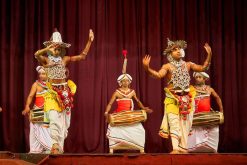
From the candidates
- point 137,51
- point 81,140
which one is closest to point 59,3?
point 137,51

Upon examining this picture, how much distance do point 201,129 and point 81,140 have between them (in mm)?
2045

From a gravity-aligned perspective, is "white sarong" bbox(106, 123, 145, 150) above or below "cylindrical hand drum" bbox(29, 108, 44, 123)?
below

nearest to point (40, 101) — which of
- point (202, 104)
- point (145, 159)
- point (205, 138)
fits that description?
point (145, 159)

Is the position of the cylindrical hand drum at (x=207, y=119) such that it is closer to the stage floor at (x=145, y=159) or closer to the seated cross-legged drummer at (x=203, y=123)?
the seated cross-legged drummer at (x=203, y=123)

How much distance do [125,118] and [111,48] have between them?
1.84m

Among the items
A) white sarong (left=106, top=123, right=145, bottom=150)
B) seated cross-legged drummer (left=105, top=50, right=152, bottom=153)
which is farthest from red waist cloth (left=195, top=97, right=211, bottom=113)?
white sarong (left=106, top=123, right=145, bottom=150)

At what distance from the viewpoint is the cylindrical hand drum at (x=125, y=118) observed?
6750 millimetres

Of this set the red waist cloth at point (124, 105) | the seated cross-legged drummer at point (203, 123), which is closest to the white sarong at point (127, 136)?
the red waist cloth at point (124, 105)

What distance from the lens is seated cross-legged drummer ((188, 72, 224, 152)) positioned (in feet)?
22.7

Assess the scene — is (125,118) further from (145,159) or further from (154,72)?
(145,159)

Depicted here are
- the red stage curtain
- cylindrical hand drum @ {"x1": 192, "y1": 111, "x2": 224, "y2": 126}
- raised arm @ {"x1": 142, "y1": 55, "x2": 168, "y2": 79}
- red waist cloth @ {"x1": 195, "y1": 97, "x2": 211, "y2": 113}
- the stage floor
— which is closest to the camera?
the stage floor

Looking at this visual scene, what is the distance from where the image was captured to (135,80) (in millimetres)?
8141

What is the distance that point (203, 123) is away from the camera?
6.93 m

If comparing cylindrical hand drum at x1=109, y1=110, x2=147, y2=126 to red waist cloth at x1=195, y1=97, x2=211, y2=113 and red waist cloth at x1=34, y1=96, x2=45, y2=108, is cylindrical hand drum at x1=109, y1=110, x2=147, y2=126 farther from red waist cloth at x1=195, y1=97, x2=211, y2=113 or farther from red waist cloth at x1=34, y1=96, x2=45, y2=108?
red waist cloth at x1=34, y1=96, x2=45, y2=108
